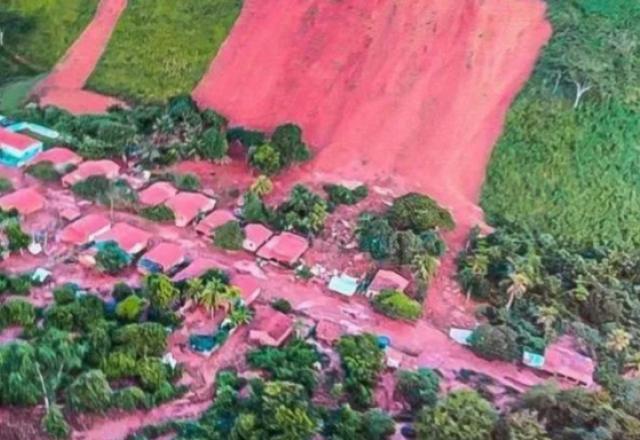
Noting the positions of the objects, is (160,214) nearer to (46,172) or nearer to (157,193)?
(157,193)

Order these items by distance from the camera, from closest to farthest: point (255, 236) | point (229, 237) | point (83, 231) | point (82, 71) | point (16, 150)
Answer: point (83, 231) < point (229, 237) < point (255, 236) < point (16, 150) < point (82, 71)

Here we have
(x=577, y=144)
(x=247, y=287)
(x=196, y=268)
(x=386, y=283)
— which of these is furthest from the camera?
(x=577, y=144)

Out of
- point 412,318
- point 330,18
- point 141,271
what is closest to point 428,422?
point 412,318

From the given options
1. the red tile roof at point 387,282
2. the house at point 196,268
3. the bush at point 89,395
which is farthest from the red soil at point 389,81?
the bush at point 89,395

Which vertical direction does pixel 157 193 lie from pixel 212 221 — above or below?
above

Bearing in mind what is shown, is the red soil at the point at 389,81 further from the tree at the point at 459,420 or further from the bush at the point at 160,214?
the tree at the point at 459,420

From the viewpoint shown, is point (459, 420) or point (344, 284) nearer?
point (459, 420)

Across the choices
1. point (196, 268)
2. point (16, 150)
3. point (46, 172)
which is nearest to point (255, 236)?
point (196, 268)
